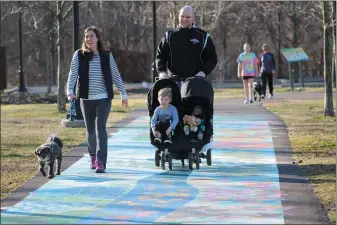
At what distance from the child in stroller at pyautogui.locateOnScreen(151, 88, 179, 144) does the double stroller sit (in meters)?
0.10

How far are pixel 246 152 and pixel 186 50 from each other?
7.83ft

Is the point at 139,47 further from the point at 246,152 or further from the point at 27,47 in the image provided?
the point at 246,152

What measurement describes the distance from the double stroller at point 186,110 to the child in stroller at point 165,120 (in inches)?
3.9

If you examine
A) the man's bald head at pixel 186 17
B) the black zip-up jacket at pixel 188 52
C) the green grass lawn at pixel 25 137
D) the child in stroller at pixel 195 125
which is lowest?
the green grass lawn at pixel 25 137

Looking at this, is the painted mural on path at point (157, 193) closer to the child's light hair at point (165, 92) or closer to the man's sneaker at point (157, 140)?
the man's sneaker at point (157, 140)

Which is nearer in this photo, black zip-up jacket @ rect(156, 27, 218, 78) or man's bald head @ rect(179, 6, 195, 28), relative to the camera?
man's bald head @ rect(179, 6, 195, 28)

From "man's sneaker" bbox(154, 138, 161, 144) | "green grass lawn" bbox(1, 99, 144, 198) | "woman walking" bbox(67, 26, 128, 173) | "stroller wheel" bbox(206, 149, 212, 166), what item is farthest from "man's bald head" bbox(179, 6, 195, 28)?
"green grass lawn" bbox(1, 99, 144, 198)

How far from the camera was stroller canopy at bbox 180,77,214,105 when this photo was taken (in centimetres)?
1023

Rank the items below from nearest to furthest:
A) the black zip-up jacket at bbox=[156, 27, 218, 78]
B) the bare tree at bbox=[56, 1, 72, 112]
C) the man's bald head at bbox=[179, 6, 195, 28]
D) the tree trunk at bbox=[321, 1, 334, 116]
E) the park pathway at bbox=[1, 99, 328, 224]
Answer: the park pathway at bbox=[1, 99, 328, 224] < the man's bald head at bbox=[179, 6, 195, 28] < the black zip-up jacket at bbox=[156, 27, 218, 78] < the tree trunk at bbox=[321, 1, 334, 116] < the bare tree at bbox=[56, 1, 72, 112]

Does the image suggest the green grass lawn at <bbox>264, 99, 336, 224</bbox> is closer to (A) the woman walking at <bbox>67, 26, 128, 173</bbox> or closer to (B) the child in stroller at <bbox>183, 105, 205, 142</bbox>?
(B) the child in stroller at <bbox>183, 105, 205, 142</bbox>

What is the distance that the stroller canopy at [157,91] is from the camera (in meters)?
10.3

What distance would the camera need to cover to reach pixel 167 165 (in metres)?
10.9

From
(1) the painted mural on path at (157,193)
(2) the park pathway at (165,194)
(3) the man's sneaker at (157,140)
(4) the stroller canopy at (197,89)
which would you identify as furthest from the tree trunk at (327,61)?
(3) the man's sneaker at (157,140)

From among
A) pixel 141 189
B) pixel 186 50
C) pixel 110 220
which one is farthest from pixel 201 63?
pixel 110 220
